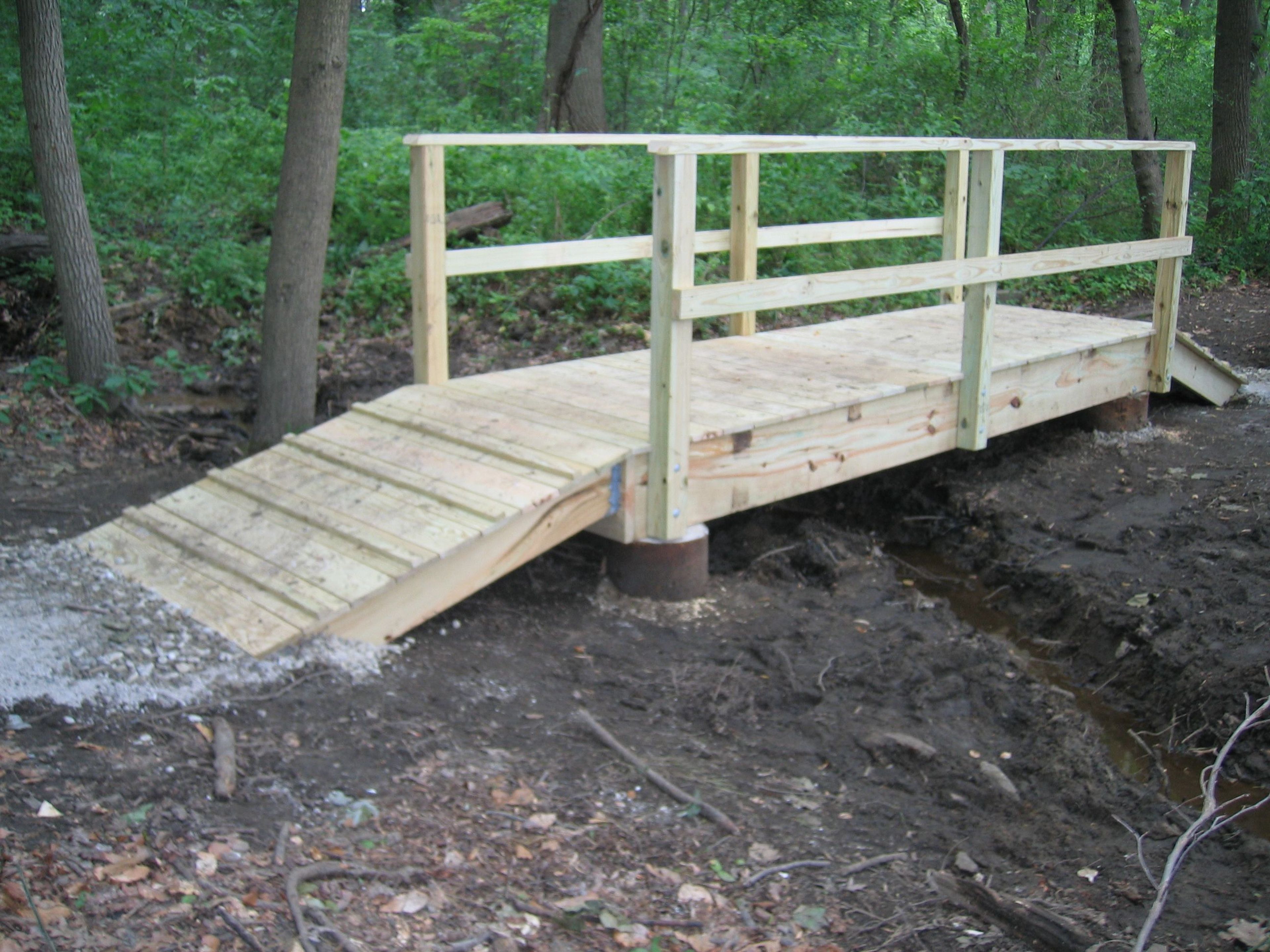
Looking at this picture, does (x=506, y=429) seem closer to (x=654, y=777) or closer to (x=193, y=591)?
(x=193, y=591)

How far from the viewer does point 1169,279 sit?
293 inches

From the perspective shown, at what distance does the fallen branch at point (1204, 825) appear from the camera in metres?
2.48

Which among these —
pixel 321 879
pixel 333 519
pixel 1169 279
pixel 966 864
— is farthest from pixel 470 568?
pixel 1169 279

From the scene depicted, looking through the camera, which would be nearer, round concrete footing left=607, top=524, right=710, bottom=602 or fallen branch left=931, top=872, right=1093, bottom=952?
fallen branch left=931, top=872, right=1093, bottom=952

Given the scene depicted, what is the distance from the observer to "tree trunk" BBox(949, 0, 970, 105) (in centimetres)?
1309

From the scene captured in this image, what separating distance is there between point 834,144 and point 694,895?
132 inches

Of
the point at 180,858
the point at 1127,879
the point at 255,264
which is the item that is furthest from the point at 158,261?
the point at 1127,879

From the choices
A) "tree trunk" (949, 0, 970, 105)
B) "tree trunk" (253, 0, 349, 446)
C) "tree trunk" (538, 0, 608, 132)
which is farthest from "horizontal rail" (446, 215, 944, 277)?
"tree trunk" (538, 0, 608, 132)

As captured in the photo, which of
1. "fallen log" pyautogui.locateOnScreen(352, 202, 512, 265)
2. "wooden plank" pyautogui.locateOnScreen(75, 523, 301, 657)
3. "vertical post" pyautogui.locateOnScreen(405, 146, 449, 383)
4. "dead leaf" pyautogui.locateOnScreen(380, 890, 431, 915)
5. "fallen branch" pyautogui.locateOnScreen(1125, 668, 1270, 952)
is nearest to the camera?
"fallen branch" pyautogui.locateOnScreen(1125, 668, 1270, 952)

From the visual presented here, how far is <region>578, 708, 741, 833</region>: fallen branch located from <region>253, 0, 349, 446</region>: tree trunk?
348 centimetres

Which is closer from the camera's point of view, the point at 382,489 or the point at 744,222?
the point at 382,489

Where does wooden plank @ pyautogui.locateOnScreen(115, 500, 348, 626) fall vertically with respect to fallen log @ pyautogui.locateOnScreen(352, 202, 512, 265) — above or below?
below

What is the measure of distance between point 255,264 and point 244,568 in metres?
5.06

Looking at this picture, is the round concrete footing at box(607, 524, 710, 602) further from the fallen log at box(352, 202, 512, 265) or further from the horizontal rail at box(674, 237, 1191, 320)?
the fallen log at box(352, 202, 512, 265)
